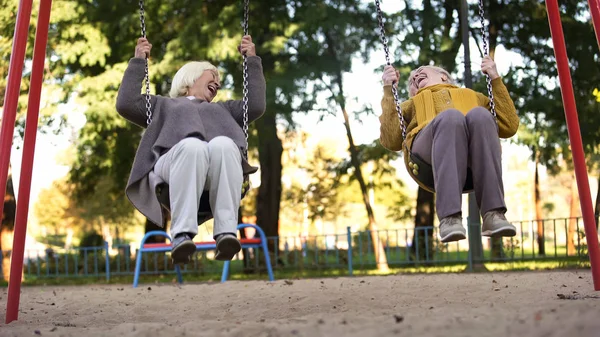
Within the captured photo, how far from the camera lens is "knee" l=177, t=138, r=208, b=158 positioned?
3.73 m

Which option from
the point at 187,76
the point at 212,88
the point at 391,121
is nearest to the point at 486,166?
the point at 391,121

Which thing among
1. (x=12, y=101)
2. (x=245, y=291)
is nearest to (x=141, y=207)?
(x=12, y=101)

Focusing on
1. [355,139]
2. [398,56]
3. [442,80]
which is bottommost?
[442,80]

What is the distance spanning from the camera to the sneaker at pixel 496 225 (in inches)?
144

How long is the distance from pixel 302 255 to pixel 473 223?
298cm

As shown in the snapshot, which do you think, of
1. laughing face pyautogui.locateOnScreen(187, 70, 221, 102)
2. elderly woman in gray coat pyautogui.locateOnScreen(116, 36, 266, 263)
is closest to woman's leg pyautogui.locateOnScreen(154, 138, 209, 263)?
elderly woman in gray coat pyautogui.locateOnScreen(116, 36, 266, 263)

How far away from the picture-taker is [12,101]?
4344 millimetres

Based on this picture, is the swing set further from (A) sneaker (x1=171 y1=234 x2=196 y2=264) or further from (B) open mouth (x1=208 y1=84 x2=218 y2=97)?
(A) sneaker (x1=171 y1=234 x2=196 y2=264)

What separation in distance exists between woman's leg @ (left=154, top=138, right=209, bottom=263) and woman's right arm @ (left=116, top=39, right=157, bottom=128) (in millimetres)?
591

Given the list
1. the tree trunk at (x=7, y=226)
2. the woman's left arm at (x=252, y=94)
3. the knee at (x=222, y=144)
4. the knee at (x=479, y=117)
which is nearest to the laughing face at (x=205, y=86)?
the woman's left arm at (x=252, y=94)

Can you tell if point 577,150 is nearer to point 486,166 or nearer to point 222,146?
point 486,166

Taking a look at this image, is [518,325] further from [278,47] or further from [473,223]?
[278,47]

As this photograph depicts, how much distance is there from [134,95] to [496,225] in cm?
204

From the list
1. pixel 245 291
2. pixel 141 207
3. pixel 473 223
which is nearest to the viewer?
pixel 141 207
